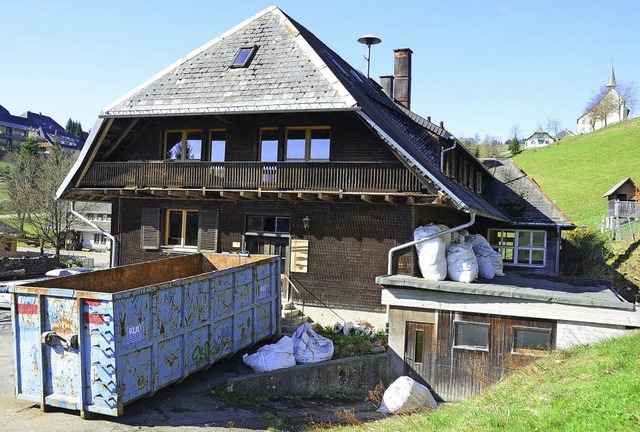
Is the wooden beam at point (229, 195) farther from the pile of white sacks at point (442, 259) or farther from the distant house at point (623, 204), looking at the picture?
the distant house at point (623, 204)

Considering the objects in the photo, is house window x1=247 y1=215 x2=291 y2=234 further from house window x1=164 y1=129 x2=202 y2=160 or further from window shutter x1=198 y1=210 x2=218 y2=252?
house window x1=164 y1=129 x2=202 y2=160

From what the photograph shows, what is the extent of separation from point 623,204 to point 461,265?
25.7m

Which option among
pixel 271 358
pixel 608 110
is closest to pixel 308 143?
pixel 271 358

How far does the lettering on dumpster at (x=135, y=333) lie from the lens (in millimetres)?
8464

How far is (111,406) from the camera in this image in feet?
27.2

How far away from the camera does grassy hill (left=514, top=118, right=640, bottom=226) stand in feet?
162

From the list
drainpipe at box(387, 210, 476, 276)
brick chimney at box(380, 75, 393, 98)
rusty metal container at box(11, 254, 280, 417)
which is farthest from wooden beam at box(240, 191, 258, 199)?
brick chimney at box(380, 75, 393, 98)

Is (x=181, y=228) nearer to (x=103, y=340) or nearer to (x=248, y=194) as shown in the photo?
(x=248, y=194)

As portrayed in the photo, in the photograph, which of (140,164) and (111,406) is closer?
(111,406)

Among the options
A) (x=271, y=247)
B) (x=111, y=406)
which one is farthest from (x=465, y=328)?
(x=111, y=406)

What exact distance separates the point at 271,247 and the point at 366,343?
4281 millimetres

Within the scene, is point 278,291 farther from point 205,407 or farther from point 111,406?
point 111,406

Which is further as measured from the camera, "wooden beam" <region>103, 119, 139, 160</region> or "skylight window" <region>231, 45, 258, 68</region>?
"wooden beam" <region>103, 119, 139, 160</region>

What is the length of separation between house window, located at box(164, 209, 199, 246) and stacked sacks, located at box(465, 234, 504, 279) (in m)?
8.55
